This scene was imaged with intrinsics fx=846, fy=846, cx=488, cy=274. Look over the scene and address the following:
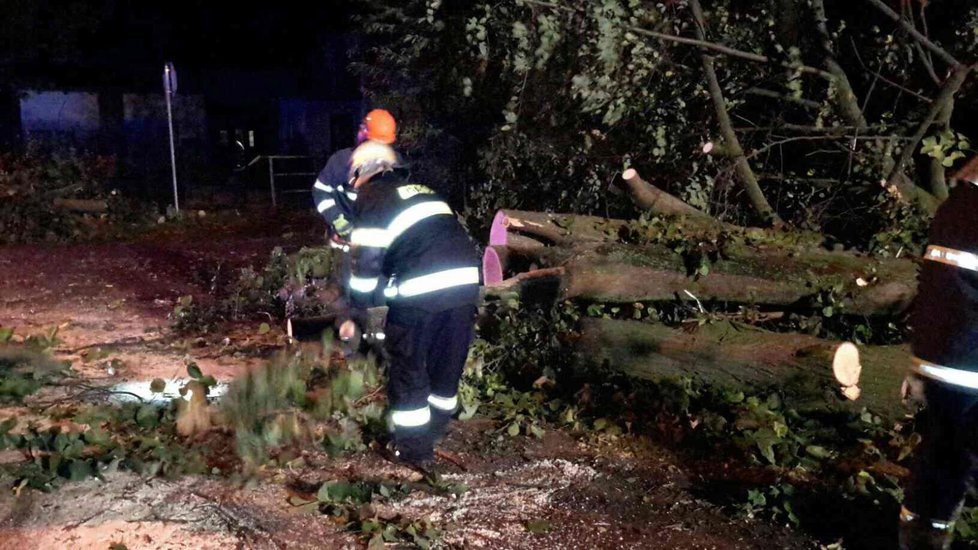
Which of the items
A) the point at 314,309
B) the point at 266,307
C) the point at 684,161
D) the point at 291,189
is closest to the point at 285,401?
the point at 314,309

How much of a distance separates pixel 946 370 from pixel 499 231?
3.38m

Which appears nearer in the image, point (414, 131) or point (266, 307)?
point (266, 307)

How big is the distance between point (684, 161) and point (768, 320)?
238 centimetres

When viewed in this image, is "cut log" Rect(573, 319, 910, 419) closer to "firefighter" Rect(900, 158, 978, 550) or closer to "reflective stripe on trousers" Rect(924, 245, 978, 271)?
"firefighter" Rect(900, 158, 978, 550)

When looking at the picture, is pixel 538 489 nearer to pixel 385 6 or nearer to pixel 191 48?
pixel 385 6

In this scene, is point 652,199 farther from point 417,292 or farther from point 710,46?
point 417,292

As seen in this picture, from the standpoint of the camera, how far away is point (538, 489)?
3902 millimetres

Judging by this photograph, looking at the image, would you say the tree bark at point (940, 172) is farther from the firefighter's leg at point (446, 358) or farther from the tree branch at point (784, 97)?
the firefighter's leg at point (446, 358)

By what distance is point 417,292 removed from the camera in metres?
3.93

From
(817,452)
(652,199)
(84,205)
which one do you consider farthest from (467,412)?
(84,205)

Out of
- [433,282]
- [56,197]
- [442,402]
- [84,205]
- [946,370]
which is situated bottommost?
[84,205]

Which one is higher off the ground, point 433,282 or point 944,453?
point 433,282

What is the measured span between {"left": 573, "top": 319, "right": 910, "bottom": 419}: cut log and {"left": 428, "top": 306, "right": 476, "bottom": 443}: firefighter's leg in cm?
109

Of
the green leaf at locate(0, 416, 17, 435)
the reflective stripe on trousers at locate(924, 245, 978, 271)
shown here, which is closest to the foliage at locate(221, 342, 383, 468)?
the green leaf at locate(0, 416, 17, 435)
